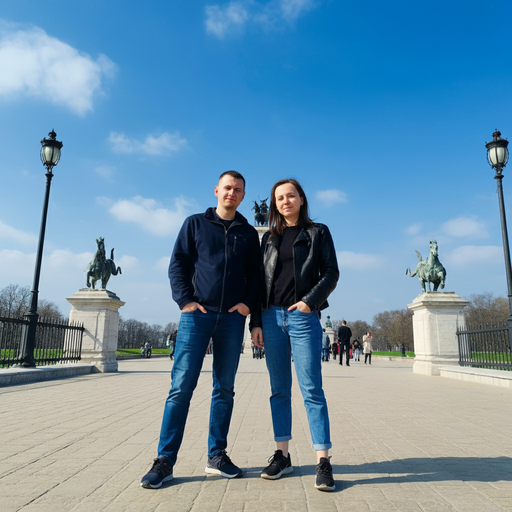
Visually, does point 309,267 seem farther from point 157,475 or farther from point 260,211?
point 260,211

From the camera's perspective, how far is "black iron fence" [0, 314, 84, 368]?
391 inches

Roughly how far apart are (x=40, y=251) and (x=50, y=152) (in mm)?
2716

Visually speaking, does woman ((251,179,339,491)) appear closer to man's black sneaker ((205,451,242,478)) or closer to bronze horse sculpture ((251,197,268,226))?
man's black sneaker ((205,451,242,478))

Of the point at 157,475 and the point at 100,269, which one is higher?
the point at 100,269

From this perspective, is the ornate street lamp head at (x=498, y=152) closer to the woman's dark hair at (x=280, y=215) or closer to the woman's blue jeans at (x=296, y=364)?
the woman's dark hair at (x=280, y=215)

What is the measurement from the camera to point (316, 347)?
124 inches

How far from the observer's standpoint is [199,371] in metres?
3.20

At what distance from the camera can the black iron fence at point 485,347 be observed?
35.3ft

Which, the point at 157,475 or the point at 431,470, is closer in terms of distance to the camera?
the point at 157,475

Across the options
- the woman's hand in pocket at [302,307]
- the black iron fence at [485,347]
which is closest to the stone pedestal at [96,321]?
the black iron fence at [485,347]

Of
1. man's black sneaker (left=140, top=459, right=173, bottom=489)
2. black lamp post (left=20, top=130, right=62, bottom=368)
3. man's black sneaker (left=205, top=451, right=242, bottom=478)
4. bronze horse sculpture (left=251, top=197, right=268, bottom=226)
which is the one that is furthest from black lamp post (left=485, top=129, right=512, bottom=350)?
bronze horse sculpture (left=251, top=197, right=268, bottom=226)

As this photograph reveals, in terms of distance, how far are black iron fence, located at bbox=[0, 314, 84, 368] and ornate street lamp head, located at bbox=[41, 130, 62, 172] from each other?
414 centimetres

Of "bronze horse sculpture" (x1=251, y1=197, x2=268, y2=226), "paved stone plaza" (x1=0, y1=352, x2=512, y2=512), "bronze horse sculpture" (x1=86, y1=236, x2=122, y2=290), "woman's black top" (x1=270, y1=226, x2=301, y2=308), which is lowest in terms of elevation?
"paved stone plaza" (x1=0, y1=352, x2=512, y2=512)

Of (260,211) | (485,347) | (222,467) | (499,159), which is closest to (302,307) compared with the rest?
(222,467)
